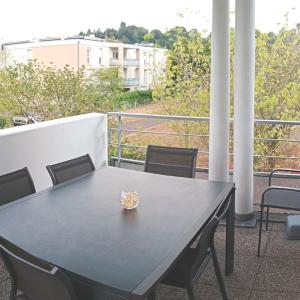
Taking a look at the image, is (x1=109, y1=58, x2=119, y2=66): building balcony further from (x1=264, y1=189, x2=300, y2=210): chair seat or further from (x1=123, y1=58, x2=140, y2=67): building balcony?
(x1=264, y1=189, x2=300, y2=210): chair seat

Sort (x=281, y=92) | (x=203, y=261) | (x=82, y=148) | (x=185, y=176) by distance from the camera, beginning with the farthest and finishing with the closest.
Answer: (x=281, y=92) → (x=82, y=148) → (x=185, y=176) → (x=203, y=261)

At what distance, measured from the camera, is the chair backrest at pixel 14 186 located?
256 centimetres

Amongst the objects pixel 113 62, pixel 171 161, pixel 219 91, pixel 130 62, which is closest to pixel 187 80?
pixel 130 62

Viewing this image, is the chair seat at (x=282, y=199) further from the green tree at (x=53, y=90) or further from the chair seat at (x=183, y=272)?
the green tree at (x=53, y=90)

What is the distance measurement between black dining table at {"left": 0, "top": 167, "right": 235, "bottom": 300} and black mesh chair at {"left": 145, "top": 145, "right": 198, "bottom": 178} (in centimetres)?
28

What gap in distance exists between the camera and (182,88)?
23.5ft

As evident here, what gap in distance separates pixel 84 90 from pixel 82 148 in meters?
4.61

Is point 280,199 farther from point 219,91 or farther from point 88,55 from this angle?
point 88,55

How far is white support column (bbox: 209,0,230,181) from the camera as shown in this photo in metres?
3.84

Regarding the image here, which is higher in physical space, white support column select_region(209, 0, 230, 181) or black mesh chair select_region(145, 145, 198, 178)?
white support column select_region(209, 0, 230, 181)

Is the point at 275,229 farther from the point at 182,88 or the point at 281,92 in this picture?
the point at 182,88

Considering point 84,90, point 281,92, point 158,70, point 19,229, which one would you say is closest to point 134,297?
point 19,229

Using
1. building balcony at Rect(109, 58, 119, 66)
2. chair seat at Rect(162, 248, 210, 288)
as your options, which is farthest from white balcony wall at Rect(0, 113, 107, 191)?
building balcony at Rect(109, 58, 119, 66)

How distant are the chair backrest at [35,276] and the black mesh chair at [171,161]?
1662 millimetres
